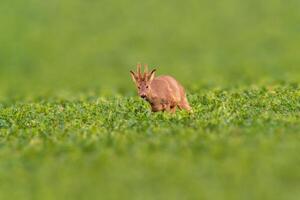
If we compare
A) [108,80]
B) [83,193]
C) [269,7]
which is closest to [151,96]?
[83,193]

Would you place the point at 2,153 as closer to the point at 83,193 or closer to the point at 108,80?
the point at 83,193

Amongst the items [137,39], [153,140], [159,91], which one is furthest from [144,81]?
[137,39]

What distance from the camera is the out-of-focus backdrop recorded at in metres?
53.4

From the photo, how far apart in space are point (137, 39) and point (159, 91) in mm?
39858

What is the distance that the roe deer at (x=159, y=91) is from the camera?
2280 cm

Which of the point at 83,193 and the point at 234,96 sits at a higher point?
the point at 234,96

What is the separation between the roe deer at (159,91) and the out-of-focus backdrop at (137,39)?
2351 cm

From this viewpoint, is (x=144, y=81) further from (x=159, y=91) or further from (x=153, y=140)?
(x=153, y=140)

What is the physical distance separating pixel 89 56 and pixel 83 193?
44.6 meters

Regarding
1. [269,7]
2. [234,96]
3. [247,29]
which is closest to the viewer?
[234,96]

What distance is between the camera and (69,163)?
56.1 ft

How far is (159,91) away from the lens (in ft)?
76.0

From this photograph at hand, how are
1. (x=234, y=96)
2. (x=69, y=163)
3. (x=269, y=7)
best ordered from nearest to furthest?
(x=69, y=163) < (x=234, y=96) < (x=269, y=7)

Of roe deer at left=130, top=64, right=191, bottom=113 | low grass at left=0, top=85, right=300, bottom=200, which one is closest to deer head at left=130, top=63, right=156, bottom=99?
roe deer at left=130, top=64, right=191, bottom=113
